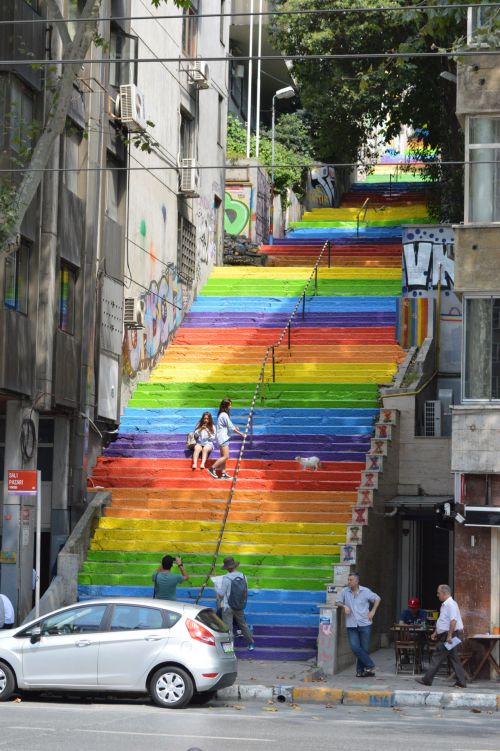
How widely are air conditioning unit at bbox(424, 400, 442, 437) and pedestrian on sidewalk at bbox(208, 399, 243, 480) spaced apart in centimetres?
430

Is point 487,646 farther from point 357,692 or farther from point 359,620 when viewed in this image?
point 357,692

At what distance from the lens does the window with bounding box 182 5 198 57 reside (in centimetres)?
3769

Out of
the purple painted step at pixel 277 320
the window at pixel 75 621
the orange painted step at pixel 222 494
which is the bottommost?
the window at pixel 75 621

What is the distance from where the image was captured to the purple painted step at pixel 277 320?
35625mm

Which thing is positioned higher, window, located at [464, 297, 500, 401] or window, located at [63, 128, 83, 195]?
window, located at [63, 128, 83, 195]

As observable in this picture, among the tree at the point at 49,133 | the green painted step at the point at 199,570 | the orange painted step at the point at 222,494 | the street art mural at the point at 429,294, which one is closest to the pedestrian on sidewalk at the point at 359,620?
the green painted step at the point at 199,570

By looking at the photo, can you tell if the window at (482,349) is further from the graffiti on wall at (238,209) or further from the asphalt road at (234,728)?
the graffiti on wall at (238,209)

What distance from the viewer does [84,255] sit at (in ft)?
92.3

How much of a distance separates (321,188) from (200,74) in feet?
68.1

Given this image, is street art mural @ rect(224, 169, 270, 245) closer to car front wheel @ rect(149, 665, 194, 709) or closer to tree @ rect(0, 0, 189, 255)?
tree @ rect(0, 0, 189, 255)

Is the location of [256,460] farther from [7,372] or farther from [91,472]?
[7,372]

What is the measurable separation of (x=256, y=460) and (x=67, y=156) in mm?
6931

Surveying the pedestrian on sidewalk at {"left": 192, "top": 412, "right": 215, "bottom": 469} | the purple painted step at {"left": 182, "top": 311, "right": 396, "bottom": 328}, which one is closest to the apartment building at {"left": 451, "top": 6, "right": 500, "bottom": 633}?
the pedestrian on sidewalk at {"left": 192, "top": 412, "right": 215, "bottom": 469}

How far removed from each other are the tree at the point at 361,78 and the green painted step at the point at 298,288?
300 cm
